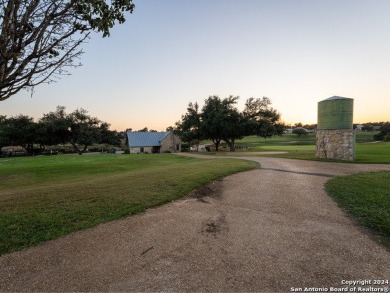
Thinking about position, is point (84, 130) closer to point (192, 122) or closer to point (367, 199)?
point (192, 122)

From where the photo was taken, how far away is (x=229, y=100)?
152 feet

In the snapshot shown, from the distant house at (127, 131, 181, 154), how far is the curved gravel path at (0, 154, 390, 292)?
5265 cm

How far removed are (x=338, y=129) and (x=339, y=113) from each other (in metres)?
1.73

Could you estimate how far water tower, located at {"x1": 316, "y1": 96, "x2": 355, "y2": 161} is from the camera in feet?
73.8

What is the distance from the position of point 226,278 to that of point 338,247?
304 cm

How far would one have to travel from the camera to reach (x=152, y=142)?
2367 inches

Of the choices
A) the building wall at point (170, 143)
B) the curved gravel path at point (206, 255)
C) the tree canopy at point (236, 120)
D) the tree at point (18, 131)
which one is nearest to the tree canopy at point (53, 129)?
the tree at point (18, 131)

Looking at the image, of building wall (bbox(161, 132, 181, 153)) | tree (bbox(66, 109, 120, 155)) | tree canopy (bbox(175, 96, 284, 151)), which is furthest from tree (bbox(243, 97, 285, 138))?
tree (bbox(66, 109, 120, 155))

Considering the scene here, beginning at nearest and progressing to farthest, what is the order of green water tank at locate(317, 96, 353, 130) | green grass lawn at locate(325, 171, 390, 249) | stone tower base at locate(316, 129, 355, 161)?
green grass lawn at locate(325, 171, 390, 249), stone tower base at locate(316, 129, 355, 161), green water tank at locate(317, 96, 353, 130)

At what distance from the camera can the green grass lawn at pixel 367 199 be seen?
241 inches

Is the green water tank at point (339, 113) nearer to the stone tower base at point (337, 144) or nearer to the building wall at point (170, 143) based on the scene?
the stone tower base at point (337, 144)

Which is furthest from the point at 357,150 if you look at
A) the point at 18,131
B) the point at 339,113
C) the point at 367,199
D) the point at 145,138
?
the point at 18,131

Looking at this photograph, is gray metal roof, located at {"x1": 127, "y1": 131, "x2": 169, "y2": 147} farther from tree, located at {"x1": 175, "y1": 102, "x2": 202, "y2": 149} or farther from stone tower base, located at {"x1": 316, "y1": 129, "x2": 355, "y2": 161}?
stone tower base, located at {"x1": 316, "y1": 129, "x2": 355, "y2": 161}

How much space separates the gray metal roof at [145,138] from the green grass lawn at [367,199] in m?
51.7
